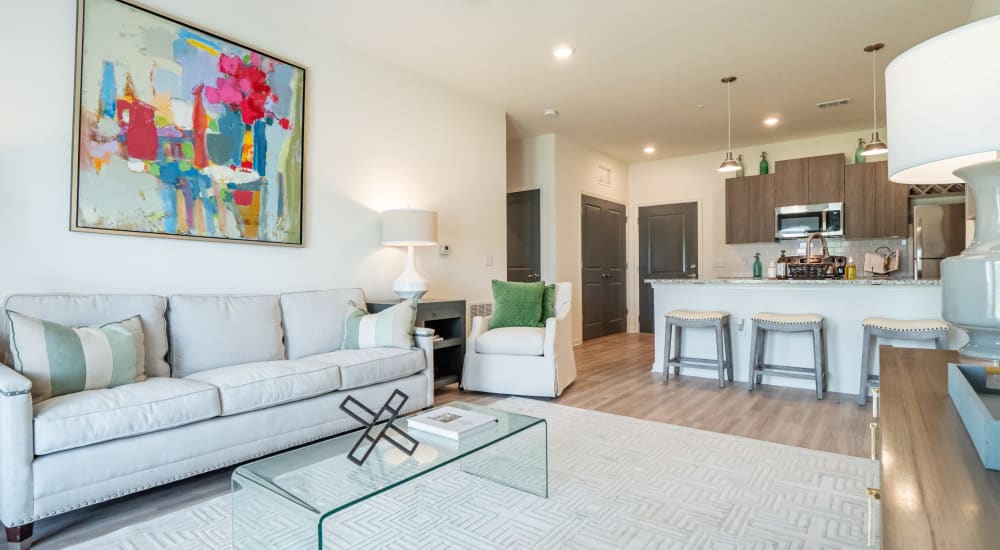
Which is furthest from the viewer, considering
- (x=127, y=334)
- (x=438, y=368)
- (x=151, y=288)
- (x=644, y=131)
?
(x=644, y=131)

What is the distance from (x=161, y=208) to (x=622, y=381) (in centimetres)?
366

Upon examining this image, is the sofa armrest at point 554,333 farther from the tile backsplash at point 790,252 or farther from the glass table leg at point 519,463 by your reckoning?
the tile backsplash at point 790,252

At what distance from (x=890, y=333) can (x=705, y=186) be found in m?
4.35

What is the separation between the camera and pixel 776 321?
392 centimetres

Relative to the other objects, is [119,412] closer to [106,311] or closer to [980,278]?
[106,311]

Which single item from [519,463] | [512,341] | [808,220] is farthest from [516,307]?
[808,220]

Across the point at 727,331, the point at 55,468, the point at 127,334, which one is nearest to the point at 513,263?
the point at 727,331

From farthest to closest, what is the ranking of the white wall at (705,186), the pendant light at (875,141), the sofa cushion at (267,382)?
the white wall at (705,186), the pendant light at (875,141), the sofa cushion at (267,382)

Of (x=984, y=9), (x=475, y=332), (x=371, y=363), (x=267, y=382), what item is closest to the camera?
(x=267, y=382)

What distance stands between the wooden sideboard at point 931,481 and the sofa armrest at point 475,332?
3.27 m

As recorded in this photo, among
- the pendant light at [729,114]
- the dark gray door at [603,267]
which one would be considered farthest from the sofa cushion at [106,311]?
the dark gray door at [603,267]

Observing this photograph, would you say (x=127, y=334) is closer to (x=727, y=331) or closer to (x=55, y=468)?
(x=55, y=468)

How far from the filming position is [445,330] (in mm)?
4289

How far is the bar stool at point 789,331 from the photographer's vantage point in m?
3.82
